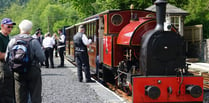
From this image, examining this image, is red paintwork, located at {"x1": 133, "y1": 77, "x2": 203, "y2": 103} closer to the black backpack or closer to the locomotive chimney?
the locomotive chimney

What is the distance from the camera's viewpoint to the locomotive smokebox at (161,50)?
23.2 ft

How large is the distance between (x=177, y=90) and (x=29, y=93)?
9.71 ft

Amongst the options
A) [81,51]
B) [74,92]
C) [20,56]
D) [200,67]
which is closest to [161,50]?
[74,92]

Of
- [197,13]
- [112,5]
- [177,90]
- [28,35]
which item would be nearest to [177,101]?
[177,90]

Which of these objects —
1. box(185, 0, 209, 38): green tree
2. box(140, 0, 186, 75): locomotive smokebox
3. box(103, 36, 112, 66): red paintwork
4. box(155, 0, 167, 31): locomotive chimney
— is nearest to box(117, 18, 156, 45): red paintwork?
box(140, 0, 186, 75): locomotive smokebox

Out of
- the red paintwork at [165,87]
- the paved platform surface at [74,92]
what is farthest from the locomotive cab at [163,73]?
the paved platform surface at [74,92]

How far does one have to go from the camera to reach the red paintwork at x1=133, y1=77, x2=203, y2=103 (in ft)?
22.7

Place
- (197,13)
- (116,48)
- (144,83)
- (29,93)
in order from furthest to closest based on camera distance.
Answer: (197,13) < (116,48) < (144,83) < (29,93)

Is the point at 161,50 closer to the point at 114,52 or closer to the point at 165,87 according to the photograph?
the point at 165,87

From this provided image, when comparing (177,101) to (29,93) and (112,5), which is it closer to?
(29,93)

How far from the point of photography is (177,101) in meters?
7.05

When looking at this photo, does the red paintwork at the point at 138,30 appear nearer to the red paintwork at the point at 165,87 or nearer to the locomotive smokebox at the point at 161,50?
the locomotive smokebox at the point at 161,50

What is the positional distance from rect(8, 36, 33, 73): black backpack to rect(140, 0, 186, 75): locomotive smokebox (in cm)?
274

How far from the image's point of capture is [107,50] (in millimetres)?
9766
